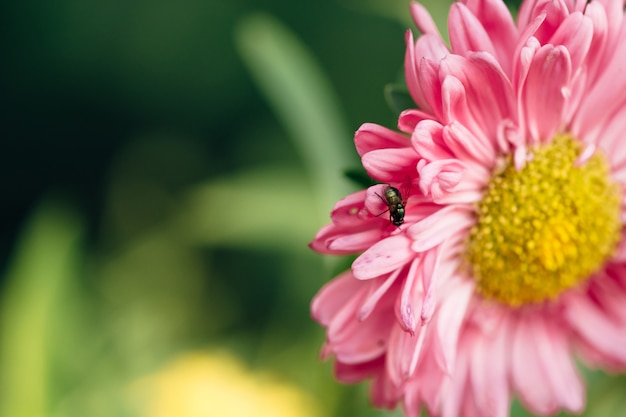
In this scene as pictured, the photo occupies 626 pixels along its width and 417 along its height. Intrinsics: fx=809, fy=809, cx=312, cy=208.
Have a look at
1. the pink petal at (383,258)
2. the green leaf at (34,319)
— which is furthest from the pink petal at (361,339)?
the green leaf at (34,319)

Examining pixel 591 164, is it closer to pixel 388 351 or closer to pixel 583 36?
pixel 583 36

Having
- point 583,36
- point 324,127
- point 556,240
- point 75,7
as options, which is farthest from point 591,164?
point 75,7

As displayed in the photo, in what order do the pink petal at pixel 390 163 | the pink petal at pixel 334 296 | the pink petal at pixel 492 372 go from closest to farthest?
1. the pink petal at pixel 390 163
2. the pink petal at pixel 334 296
3. the pink petal at pixel 492 372

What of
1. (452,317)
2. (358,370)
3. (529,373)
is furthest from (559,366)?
(358,370)

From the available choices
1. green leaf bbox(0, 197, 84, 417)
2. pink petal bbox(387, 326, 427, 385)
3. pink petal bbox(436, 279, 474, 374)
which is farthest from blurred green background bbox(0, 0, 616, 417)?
pink petal bbox(387, 326, 427, 385)

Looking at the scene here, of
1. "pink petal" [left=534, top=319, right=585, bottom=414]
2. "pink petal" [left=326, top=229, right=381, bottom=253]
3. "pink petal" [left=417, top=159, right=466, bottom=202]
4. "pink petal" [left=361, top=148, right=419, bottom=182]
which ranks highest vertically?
"pink petal" [left=361, top=148, right=419, bottom=182]

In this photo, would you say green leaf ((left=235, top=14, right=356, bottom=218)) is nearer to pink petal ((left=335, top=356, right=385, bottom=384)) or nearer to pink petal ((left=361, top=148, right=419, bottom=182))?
pink petal ((left=335, top=356, right=385, bottom=384))

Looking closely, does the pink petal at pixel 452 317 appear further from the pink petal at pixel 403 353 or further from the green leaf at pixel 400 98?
the green leaf at pixel 400 98
